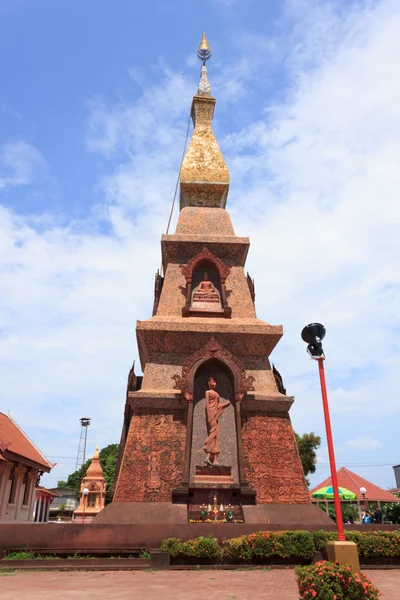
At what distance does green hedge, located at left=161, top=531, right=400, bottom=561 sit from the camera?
33.1ft

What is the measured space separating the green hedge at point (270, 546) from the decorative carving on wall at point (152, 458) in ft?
8.66

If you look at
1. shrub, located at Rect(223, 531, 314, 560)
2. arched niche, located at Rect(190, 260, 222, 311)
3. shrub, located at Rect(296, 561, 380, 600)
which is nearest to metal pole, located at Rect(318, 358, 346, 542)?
shrub, located at Rect(296, 561, 380, 600)

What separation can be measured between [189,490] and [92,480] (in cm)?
2962

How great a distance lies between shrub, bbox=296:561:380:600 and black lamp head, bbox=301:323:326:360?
11.2ft

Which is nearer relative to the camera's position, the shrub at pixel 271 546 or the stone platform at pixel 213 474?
the shrub at pixel 271 546

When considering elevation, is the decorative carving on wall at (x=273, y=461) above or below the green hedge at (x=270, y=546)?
above

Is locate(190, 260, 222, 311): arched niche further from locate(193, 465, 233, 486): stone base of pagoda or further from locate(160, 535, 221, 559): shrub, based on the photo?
locate(160, 535, 221, 559): shrub

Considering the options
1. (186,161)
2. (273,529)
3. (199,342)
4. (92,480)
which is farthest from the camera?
(92,480)

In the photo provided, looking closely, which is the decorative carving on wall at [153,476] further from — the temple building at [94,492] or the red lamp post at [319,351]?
the temple building at [94,492]

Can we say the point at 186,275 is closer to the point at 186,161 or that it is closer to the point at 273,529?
the point at 186,161

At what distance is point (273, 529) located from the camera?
11242 mm

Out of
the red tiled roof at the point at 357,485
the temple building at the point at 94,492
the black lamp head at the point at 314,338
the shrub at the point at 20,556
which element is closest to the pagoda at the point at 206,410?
the shrub at the point at 20,556

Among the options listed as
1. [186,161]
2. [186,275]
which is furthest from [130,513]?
[186,161]

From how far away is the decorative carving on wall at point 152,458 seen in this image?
504 inches
